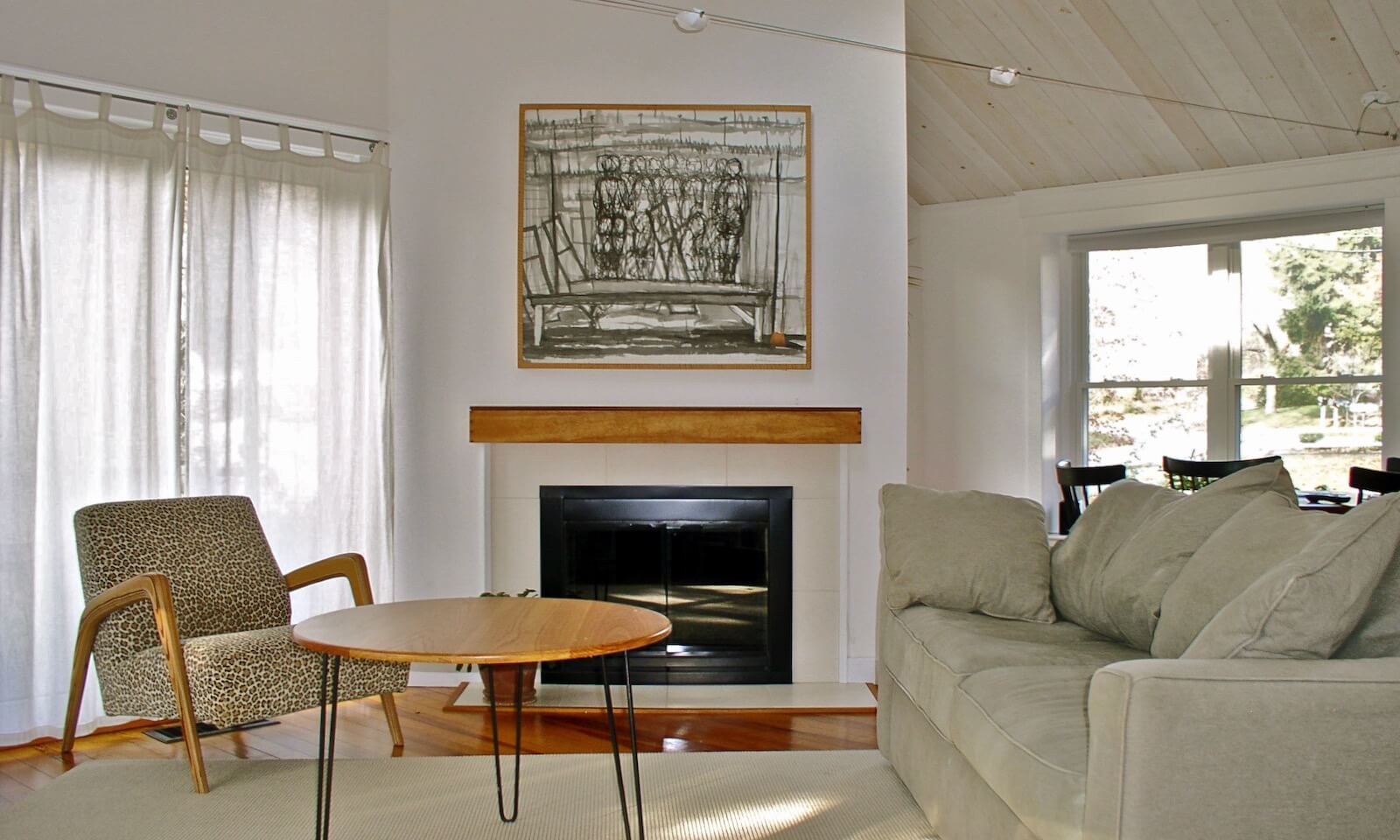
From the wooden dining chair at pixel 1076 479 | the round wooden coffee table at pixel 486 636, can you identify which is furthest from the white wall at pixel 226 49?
the wooden dining chair at pixel 1076 479

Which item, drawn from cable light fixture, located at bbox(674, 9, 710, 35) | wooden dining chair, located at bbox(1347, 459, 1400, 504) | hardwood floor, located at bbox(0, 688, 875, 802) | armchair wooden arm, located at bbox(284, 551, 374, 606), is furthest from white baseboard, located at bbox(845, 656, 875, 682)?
cable light fixture, located at bbox(674, 9, 710, 35)

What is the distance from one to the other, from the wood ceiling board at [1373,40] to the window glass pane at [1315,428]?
1279 mm

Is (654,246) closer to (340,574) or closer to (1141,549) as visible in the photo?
(340,574)

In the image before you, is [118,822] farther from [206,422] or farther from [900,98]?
[900,98]

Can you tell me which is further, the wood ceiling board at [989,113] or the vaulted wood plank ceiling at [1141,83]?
the wood ceiling board at [989,113]

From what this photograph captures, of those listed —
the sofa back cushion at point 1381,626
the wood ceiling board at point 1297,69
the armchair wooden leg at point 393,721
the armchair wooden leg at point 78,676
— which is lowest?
the armchair wooden leg at point 393,721

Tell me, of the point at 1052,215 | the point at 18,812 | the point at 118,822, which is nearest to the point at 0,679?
the point at 18,812

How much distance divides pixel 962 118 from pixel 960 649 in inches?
131

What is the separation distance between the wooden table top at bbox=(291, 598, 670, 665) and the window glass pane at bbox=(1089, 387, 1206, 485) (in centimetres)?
366

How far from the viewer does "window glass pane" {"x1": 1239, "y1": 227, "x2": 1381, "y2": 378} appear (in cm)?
491

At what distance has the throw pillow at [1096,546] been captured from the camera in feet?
9.11

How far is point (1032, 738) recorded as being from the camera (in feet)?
6.37

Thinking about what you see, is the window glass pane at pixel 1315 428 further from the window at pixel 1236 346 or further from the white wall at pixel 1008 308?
the white wall at pixel 1008 308

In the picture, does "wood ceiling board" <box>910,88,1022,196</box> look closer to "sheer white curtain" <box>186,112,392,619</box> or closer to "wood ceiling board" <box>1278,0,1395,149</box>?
"wood ceiling board" <box>1278,0,1395,149</box>
